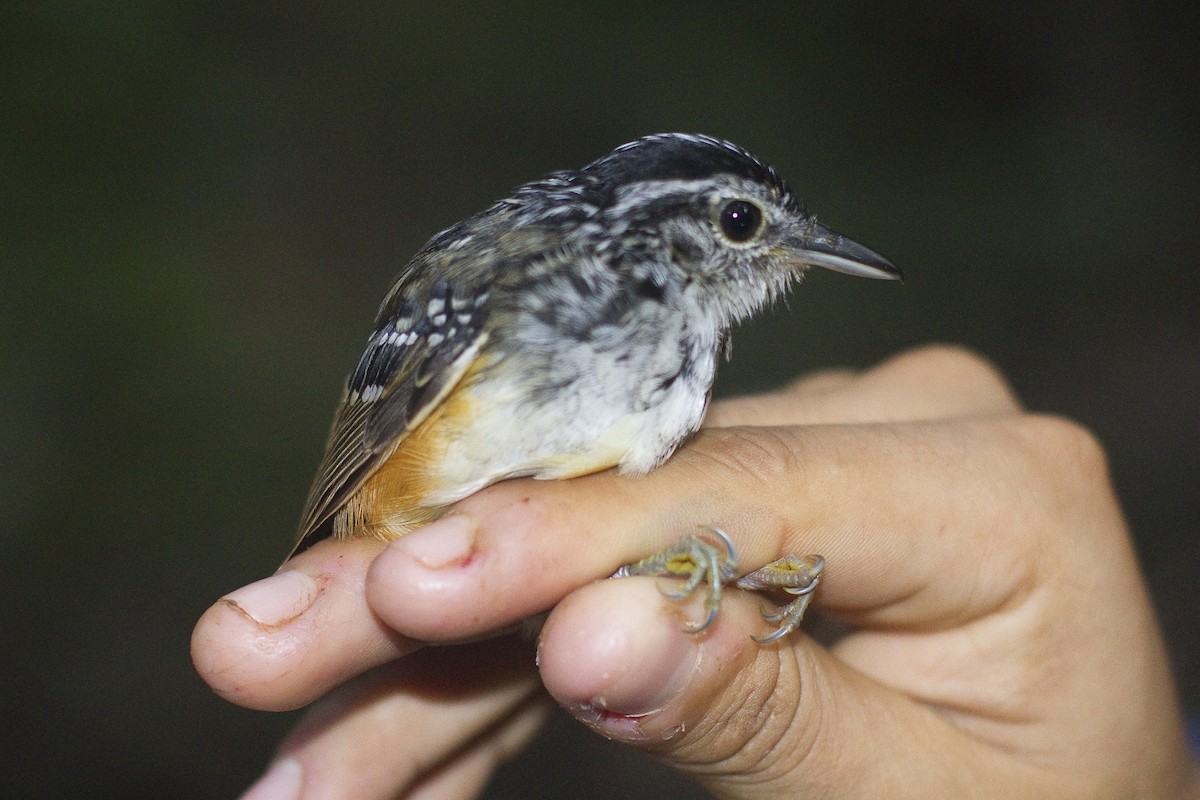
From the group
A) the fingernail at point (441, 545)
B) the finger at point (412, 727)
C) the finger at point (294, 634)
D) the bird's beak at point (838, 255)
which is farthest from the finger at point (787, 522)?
the finger at point (412, 727)

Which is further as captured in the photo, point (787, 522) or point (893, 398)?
point (893, 398)

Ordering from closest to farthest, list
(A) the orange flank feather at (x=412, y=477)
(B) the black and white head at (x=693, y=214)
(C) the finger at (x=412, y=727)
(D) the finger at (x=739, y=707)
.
Answer: (D) the finger at (x=739, y=707)
(A) the orange flank feather at (x=412, y=477)
(B) the black and white head at (x=693, y=214)
(C) the finger at (x=412, y=727)

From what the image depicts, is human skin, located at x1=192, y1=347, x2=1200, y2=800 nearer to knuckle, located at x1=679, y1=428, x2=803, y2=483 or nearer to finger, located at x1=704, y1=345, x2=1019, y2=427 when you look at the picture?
knuckle, located at x1=679, y1=428, x2=803, y2=483

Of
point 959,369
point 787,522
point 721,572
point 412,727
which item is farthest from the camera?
point 959,369

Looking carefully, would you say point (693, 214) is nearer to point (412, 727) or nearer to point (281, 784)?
point (412, 727)

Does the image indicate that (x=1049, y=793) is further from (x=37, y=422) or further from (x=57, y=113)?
(x=57, y=113)

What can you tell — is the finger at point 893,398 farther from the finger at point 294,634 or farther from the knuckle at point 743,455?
the finger at point 294,634

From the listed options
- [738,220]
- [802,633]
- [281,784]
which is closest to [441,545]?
[802,633]
